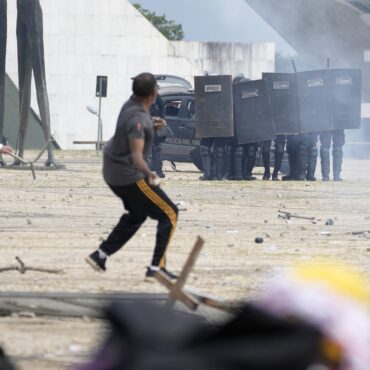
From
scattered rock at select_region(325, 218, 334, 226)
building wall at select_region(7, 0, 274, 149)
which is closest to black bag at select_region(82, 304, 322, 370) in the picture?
scattered rock at select_region(325, 218, 334, 226)

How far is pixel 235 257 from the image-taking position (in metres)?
12.7

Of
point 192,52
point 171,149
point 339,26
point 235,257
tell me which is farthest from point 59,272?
point 339,26

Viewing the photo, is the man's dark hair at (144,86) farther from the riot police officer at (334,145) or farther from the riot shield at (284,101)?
the riot police officer at (334,145)

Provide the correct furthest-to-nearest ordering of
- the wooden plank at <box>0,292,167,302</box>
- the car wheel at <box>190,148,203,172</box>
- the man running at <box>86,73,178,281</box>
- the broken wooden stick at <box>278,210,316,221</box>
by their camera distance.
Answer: the car wheel at <box>190,148,203,172</box>
the broken wooden stick at <box>278,210,316,221</box>
the man running at <box>86,73,178,281</box>
the wooden plank at <box>0,292,167,302</box>

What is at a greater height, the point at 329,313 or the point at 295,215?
the point at 329,313

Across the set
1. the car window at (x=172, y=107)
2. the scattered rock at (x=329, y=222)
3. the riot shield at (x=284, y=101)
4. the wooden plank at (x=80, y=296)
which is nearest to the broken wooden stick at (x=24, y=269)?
the wooden plank at (x=80, y=296)

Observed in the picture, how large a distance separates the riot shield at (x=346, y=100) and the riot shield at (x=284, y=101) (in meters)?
0.72

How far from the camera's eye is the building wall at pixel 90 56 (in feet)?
164

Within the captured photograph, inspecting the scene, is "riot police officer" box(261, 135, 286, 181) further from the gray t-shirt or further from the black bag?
the black bag

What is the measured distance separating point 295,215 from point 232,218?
0.93 meters

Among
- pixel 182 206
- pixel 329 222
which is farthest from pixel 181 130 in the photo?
pixel 329 222

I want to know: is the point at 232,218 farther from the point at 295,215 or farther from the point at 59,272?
the point at 59,272

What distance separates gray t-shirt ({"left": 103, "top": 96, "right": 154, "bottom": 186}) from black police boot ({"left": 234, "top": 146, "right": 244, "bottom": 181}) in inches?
593

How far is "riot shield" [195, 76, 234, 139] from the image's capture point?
25.2 m
